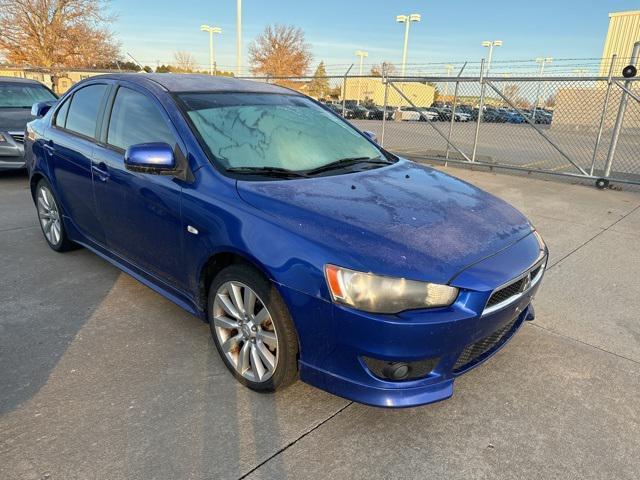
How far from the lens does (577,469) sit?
6.98ft

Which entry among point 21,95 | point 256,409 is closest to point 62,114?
point 256,409

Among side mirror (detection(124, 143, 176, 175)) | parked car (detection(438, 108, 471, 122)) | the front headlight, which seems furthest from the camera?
parked car (detection(438, 108, 471, 122))

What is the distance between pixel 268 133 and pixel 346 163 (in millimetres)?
566

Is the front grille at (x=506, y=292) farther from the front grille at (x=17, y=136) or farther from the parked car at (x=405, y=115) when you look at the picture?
the parked car at (x=405, y=115)

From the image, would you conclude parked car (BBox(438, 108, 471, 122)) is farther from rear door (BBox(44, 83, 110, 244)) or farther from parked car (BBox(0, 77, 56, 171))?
rear door (BBox(44, 83, 110, 244))

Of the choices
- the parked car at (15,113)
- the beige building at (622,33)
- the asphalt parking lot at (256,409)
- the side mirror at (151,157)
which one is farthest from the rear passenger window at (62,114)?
the beige building at (622,33)

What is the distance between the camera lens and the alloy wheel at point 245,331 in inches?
96.4

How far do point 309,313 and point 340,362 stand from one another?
0.26 meters

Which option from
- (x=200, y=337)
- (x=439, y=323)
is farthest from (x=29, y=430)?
(x=439, y=323)

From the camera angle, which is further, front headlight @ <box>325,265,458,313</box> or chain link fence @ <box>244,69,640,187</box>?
chain link fence @ <box>244,69,640,187</box>

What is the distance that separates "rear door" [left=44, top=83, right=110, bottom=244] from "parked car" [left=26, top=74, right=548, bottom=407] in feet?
0.08

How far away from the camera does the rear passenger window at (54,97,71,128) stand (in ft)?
13.6

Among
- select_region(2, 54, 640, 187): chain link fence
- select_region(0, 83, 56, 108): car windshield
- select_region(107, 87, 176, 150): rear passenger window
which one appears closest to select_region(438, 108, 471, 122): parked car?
select_region(2, 54, 640, 187): chain link fence

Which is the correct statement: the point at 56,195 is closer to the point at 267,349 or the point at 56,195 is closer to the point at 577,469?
the point at 267,349
